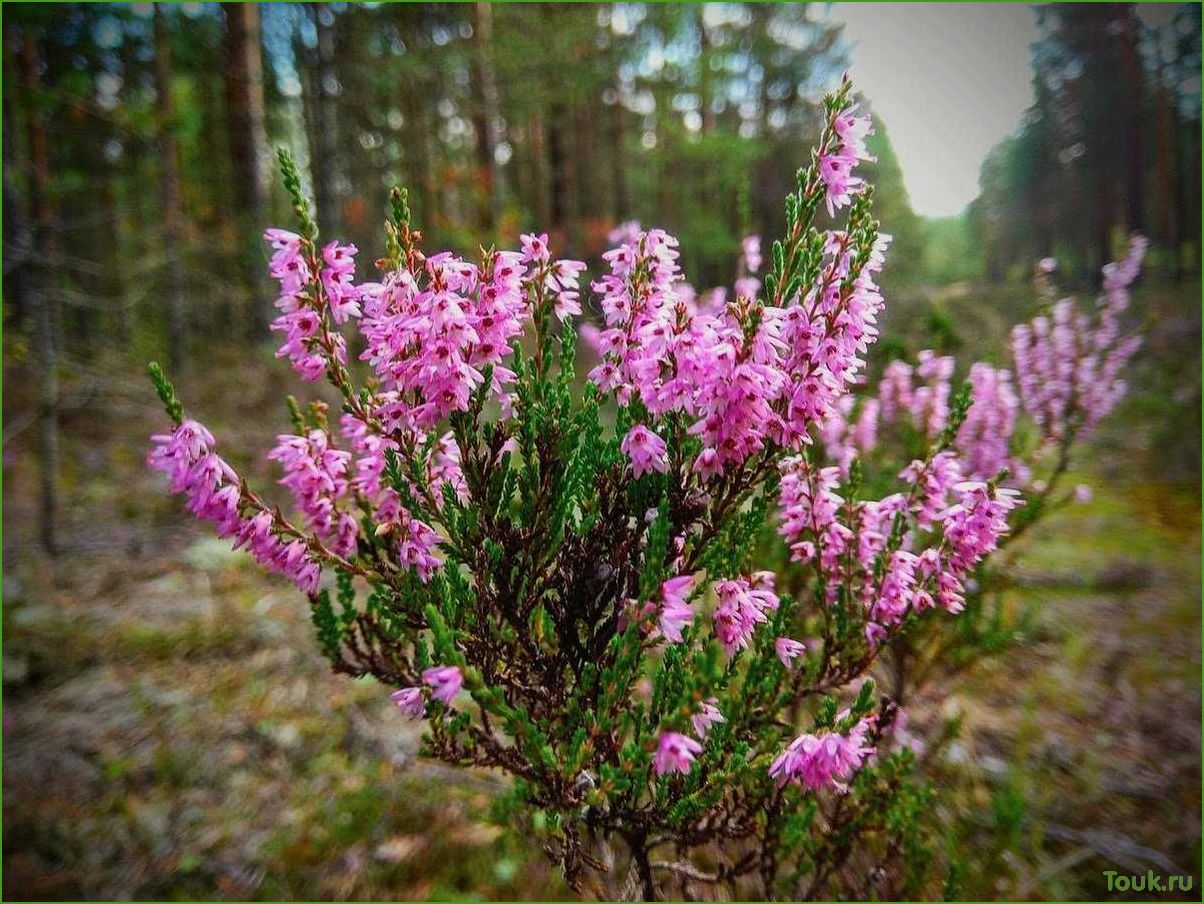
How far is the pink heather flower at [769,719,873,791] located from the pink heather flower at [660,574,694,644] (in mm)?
380

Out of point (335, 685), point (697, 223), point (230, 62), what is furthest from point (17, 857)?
point (697, 223)

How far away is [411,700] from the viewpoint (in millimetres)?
1470

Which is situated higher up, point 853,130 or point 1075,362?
point 853,130

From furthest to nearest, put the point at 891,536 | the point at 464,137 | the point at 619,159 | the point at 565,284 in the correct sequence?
1. the point at 464,137
2. the point at 619,159
3. the point at 891,536
4. the point at 565,284

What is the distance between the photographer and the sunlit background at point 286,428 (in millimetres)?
3604

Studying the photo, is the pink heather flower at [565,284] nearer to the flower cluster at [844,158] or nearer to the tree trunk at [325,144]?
the flower cluster at [844,158]

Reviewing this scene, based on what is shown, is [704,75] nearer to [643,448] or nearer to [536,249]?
[536,249]

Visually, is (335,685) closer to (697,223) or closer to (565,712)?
(565,712)

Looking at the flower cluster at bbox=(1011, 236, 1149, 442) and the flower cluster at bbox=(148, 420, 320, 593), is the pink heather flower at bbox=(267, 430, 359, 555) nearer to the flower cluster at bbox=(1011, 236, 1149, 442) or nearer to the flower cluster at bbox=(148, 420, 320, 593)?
the flower cluster at bbox=(148, 420, 320, 593)

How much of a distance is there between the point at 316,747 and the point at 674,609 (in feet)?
12.8

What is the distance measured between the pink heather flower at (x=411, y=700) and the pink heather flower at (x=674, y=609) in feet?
1.96

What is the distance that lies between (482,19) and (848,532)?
467 inches

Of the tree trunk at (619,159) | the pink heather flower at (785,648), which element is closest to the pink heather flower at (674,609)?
the pink heather flower at (785,648)

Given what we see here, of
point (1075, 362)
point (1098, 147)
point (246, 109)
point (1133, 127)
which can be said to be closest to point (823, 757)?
point (1075, 362)
